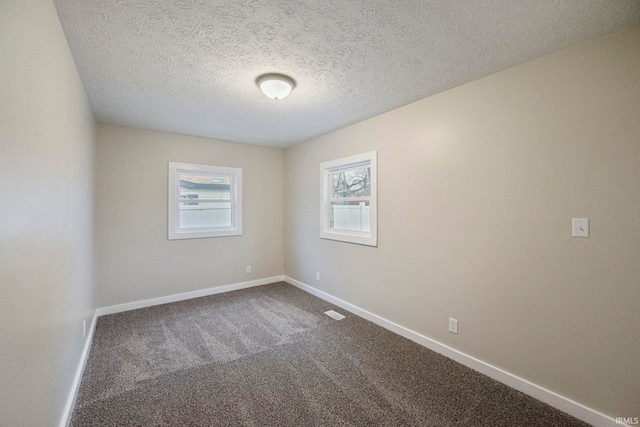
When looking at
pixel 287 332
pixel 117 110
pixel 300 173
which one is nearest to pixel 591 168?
pixel 287 332

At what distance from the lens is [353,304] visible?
3451 millimetres

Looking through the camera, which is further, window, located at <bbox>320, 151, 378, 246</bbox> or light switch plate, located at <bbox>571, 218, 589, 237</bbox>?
window, located at <bbox>320, 151, 378, 246</bbox>

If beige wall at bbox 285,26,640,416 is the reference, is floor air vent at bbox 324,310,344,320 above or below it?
below

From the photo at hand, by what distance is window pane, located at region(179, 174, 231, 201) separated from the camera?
4004mm

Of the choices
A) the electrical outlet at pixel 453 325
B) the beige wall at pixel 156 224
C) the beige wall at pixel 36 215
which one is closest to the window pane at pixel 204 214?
the beige wall at pixel 156 224

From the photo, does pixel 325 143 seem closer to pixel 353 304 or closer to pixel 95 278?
pixel 353 304

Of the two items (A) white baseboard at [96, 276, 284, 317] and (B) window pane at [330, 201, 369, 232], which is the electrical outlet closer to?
(B) window pane at [330, 201, 369, 232]

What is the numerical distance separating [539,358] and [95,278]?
452cm

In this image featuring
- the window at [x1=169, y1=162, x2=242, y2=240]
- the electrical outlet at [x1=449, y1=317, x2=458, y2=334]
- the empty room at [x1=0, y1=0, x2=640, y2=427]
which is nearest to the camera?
the empty room at [x1=0, y1=0, x2=640, y2=427]

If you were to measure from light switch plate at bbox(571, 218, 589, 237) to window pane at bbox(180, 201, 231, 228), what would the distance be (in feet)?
13.7

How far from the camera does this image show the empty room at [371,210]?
141cm

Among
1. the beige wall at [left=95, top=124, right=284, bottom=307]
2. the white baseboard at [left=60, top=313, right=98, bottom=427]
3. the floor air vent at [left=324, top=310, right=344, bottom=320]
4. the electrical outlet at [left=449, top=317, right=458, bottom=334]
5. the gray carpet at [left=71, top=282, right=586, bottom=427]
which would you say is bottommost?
the gray carpet at [left=71, top=282, right=586, bottom=427]

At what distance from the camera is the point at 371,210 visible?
319 centimetres

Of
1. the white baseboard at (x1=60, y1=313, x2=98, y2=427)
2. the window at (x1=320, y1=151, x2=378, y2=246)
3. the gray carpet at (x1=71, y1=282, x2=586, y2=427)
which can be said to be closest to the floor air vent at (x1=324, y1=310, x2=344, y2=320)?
the gray carpet at (x1=71, y1=282, x2=586, y2=427)
